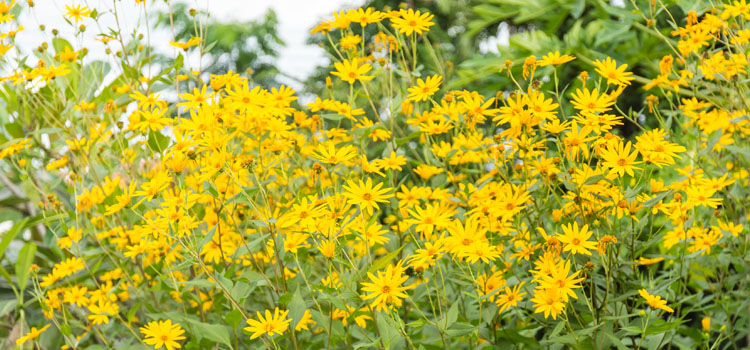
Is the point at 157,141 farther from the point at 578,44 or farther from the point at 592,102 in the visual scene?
the point at 578,44

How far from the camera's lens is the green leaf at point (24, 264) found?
1.48 meters

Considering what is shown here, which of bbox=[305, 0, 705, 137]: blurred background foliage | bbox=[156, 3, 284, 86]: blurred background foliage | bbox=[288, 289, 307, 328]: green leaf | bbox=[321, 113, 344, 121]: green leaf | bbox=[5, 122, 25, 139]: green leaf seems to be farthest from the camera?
bbox=[156, 3, 284, 86]: blurred background foliage

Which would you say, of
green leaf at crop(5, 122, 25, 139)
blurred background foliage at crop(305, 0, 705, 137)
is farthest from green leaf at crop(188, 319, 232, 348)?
blurred background foliage at crop(305, 0, 705, 137)

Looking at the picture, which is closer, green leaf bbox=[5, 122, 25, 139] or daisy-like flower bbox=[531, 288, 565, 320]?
daisy-like flower bbox=[531, 288, 565, 320]

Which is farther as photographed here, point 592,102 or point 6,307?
point 6,307

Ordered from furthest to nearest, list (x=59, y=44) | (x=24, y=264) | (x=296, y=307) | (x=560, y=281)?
(x=59, y=44) → (x=24, y=264) → (x=296, y=307) → (x=560, y=281)

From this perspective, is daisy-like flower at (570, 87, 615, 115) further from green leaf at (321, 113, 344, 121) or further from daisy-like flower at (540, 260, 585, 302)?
green leaf at (321, 113, 344, 121)

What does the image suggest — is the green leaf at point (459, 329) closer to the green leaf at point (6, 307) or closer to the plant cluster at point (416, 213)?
the plant cluster at point (416, 213)

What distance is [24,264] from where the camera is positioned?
1505mm

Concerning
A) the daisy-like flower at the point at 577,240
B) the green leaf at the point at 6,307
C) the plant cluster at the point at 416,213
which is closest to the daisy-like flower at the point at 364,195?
the plant cluster at the point at 416,213

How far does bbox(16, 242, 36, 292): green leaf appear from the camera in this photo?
1479 mm

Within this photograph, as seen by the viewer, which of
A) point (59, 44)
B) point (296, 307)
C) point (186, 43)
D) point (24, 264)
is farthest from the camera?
point (59, 44)

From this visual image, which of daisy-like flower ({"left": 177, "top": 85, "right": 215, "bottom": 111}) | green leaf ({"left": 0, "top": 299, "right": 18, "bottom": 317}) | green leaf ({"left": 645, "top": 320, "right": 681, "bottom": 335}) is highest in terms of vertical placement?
daisy-like flower ({"left": 177, "top": 85, "right": 215, "bottom": 111})

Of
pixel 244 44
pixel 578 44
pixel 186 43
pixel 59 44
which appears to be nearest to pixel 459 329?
pixel 186 43
